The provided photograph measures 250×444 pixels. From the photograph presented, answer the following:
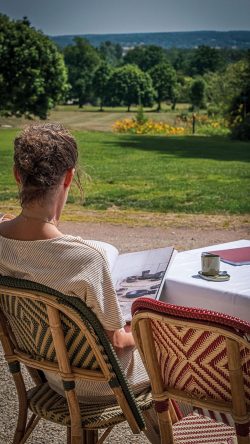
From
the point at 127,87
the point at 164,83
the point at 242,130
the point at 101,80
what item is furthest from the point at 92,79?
the point at 242,130

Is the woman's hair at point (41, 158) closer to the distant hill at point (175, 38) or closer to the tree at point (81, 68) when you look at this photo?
the tree at point (81, 68)

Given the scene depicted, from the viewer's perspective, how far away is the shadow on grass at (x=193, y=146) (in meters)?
19.2

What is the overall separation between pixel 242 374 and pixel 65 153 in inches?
34.6

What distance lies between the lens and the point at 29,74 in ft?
124

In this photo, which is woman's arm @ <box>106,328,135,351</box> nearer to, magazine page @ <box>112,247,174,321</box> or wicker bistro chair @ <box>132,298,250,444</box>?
wicker bistro chair @ <box>132,298,250,444</box>

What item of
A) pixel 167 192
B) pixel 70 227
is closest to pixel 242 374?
pixel 70 227

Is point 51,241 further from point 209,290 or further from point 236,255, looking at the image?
point 236,255

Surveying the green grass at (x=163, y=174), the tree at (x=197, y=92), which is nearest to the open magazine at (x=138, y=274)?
the green grass at (x=163, y=174)

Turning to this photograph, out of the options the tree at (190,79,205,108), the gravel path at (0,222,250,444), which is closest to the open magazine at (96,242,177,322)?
the gravel path at (0,222,250,444)

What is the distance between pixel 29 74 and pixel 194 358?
119 ft

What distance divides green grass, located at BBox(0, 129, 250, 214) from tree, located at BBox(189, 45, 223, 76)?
44114mm

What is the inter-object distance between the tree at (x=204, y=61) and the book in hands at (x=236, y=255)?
6386 centimetres

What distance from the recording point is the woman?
258 centimetres

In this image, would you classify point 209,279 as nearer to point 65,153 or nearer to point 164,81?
point 65,153
